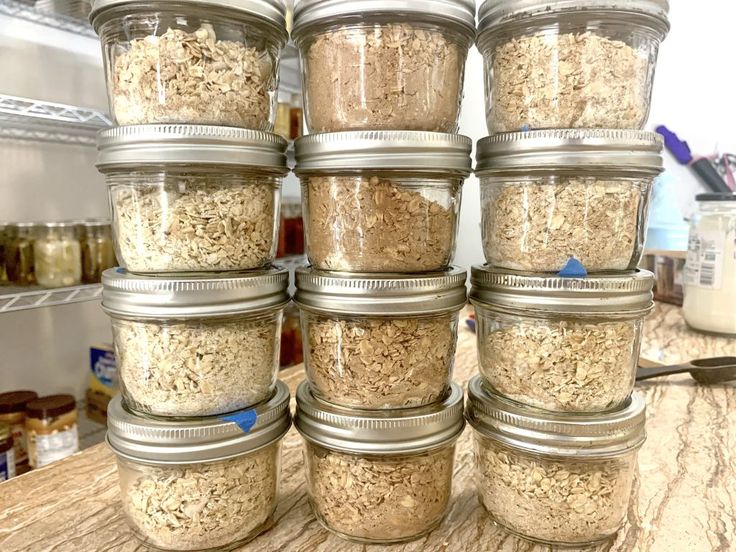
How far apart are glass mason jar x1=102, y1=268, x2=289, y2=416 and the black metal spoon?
926mm

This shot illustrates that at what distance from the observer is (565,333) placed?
2.14 feet

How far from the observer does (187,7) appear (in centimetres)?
61

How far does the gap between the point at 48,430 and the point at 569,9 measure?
1403 mm

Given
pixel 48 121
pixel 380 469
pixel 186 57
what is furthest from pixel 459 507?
pixel 48 121

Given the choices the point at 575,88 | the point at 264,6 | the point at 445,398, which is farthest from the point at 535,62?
the point at 445,398

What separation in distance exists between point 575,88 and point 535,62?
0.18ft

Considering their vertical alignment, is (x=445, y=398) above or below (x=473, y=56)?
below

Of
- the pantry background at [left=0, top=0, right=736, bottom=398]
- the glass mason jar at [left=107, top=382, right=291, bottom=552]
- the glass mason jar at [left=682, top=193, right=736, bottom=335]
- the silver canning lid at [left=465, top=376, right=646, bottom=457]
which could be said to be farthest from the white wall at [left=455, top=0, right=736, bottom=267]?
the glass mason jar at [left=107, top=382, right=291, bottom=552]

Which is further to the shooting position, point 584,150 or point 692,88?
point 692,88

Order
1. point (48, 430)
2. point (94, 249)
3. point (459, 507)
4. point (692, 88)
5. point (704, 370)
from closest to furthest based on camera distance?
1. point (459, 507)
2. point (704, 370)
3. point (48, 430)
4. point (94, 249)
5. point (692, 88)

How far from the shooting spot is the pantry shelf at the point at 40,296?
1.31 metres

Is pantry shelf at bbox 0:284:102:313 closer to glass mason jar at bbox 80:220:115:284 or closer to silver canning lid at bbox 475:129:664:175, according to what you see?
glass mason jar at bbox 80:220:115:284

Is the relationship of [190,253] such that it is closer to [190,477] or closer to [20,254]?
[190,477]

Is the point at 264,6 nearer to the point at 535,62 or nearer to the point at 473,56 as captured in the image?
the point at 535,62
